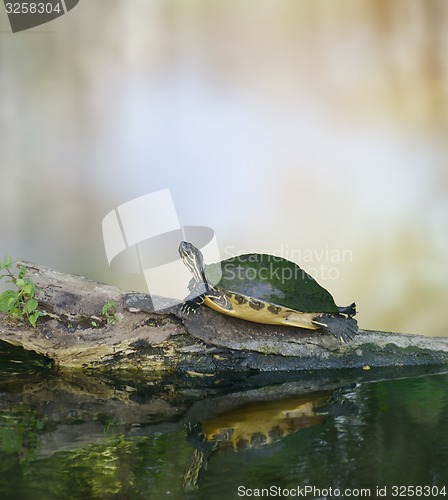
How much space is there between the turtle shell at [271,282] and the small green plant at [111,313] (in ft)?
2.15

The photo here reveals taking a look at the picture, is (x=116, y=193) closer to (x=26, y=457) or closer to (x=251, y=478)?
(x=26, y=457)

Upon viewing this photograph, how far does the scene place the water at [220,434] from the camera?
2.55 metres

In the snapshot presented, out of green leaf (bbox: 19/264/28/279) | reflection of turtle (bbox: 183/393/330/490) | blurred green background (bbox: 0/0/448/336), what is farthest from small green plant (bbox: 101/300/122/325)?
blurred green background (bbox: 0/0/448/336)

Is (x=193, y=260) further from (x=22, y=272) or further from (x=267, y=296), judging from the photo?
(x=22, y=272)

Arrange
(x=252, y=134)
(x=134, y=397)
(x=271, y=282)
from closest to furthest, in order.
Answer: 1. (x=134, y=397)
2. (x=271, y=282)
3. (x=252, y=134)

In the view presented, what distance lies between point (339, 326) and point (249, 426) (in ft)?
4.76

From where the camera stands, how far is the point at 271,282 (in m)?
4.55

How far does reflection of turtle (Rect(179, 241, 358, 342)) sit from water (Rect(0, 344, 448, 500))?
364mm

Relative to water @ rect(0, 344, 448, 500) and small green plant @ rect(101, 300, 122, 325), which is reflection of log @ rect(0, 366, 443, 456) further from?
small green plant @ rect(101, 300, 122, 325)

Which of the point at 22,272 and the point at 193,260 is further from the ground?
the point at 193,260

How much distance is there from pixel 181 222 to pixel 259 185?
84 cm

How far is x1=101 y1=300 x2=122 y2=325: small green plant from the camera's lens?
4.47m

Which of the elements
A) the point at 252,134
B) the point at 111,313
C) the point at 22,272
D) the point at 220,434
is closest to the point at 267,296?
the point at 111,313

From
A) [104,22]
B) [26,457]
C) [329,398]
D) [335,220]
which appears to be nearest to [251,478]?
[26,457]
